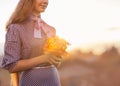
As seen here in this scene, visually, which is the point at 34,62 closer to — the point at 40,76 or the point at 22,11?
the point at 40,76

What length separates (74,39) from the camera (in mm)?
3834

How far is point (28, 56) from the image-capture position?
130 cm

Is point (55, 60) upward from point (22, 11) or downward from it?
downward

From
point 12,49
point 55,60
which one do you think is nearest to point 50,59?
point 55,60

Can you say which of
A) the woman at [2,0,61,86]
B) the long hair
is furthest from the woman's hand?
the long hair

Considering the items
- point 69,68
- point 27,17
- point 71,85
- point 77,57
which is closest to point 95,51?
point 77,57

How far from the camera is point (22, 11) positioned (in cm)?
136

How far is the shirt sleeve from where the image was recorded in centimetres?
129

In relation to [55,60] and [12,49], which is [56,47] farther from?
[12,49]

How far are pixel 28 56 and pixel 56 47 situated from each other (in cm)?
10

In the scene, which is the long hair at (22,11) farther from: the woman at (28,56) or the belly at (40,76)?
the belly at (40,76)

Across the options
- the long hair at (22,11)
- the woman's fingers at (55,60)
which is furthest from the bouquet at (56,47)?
the long hair at (22,11)

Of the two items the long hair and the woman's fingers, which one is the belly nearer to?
the woman's fingers

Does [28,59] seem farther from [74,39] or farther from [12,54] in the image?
[74,39]
